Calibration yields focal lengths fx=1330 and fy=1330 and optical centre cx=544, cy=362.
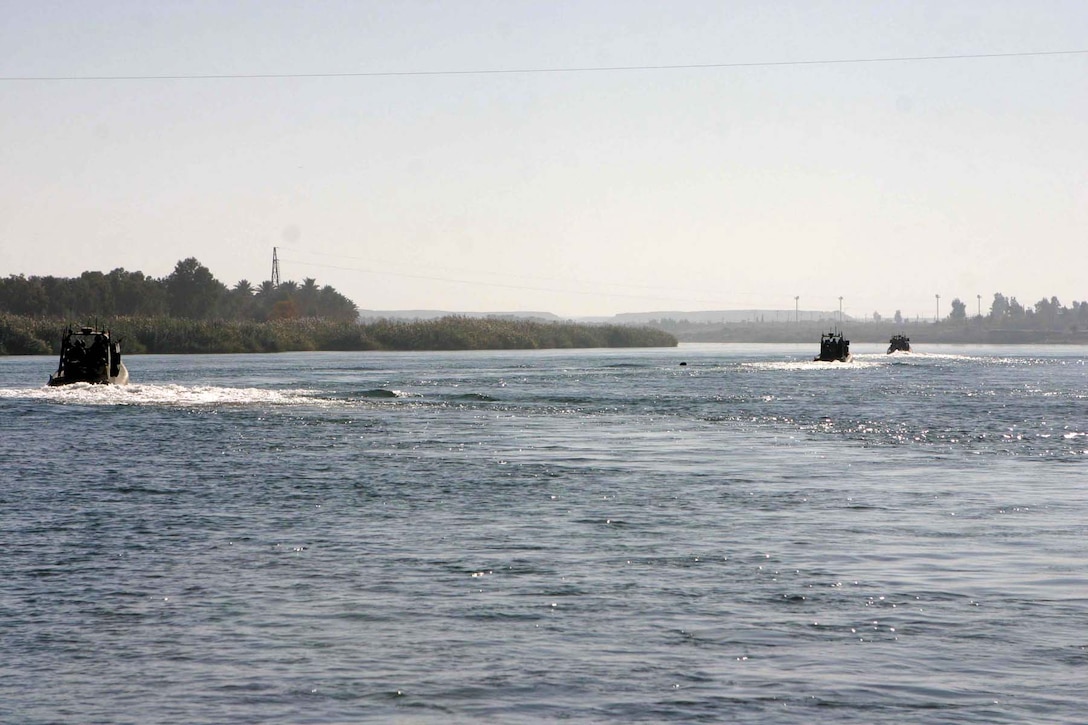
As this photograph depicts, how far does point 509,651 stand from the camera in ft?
44.8

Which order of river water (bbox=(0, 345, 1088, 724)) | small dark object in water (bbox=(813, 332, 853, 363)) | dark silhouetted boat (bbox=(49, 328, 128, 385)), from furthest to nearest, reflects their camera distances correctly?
small dark object in water (bbox=(813, 332, 853, 363))
dark silhouetted boat (bbox=(49, 328, 128, 385))
river water (bbox=(0, 345, 1088, 724))

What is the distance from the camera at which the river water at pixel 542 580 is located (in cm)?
1212

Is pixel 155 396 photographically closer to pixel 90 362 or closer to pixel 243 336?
pixel 90 362

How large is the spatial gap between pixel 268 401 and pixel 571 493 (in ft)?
122

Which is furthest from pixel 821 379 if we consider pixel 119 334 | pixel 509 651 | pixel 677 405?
pixel 119 334

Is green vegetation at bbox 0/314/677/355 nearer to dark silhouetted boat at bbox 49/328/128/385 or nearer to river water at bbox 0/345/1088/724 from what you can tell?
dark silhouetted boat at bbox 49/328/128/385

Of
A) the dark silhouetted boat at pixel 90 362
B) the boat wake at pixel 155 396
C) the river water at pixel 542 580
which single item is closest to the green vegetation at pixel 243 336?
the dark silhouetted boat at pixel 90 362

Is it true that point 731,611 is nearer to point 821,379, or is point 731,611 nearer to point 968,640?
point 968,640

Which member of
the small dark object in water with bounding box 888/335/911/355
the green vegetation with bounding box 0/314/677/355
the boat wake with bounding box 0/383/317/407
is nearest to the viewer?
the boat wake with bounding box 0/383/317/407

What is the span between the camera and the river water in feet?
39.8

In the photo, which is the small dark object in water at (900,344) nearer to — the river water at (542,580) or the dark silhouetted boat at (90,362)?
the dark silhouetted boat at (90,362)

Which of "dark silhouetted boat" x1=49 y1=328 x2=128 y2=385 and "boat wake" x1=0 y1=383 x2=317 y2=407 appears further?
"dark silhouetted boat" x1=49 y1=328 x2=128 y2=385

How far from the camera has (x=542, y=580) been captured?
17.4 meters

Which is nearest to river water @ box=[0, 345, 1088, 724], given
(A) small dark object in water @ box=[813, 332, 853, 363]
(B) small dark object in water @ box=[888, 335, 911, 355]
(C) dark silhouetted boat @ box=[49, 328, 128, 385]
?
(C) dark silhouetted boat @ box=[49, 328, 128, 385]
